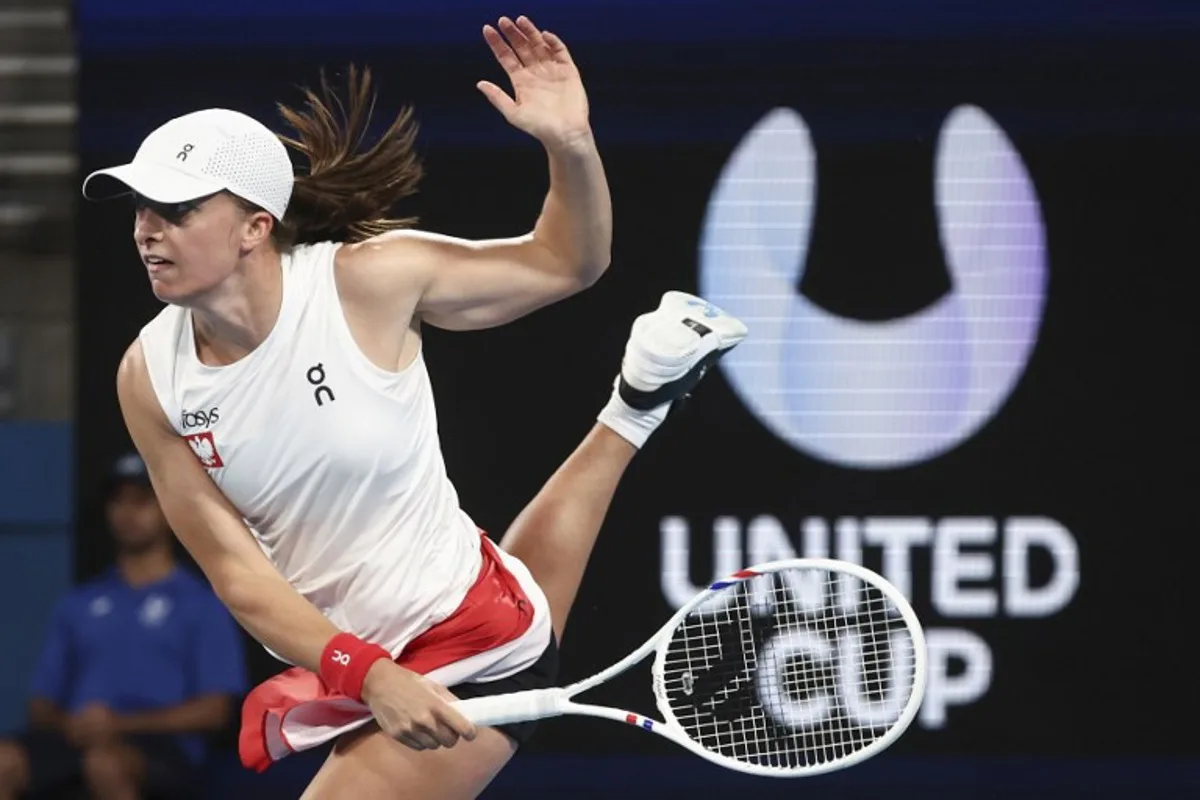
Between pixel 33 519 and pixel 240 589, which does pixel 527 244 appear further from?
pixel 33 519

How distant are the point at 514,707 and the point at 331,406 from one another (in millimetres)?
585

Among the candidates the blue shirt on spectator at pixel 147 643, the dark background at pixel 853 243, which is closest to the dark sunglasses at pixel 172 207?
the dark background at pixel 853 243

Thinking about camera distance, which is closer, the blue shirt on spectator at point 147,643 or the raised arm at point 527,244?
the raised arm at point 527,244

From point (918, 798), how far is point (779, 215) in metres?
1.45

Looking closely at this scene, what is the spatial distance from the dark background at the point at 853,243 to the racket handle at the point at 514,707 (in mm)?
1829

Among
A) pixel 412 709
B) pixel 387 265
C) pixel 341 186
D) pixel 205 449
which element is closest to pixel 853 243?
pixel 341 186

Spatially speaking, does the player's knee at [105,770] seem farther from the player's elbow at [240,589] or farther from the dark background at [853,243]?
the player's elbow at [240,589]

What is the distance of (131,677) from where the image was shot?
5570 mm

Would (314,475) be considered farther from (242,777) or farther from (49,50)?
(49,50)

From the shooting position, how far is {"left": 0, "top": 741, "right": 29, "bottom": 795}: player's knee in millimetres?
5516

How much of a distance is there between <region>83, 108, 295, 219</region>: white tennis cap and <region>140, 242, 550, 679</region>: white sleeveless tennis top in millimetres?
171

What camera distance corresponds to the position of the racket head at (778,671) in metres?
3.73

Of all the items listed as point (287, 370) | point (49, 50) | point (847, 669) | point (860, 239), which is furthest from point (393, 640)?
point (49, 50)

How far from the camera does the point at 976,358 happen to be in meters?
5.45
